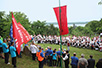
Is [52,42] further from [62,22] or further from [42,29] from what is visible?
[62,22]

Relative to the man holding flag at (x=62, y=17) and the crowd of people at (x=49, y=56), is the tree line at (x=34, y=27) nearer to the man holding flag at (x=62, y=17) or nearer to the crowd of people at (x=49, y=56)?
the crowd of people at (x=49, y=56)

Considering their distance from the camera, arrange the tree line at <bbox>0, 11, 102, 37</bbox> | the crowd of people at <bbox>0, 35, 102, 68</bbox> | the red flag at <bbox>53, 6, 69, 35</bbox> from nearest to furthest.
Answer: the red flag at <bbox>53, 6, 69, 35</bbox> → the crowd of people at <bbox>0, 35, 102, 68</bbox> → the tree line at <bbox>0, 11, 102, 37</bbox>

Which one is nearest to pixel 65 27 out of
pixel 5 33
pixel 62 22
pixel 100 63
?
pixel 62 22

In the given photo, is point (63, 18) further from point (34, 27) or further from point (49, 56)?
point (34, 27)

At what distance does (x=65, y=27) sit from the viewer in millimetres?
5953

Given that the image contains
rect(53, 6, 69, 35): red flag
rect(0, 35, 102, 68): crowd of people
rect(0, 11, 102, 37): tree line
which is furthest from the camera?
rect(0, 11, 102, 37): tree line

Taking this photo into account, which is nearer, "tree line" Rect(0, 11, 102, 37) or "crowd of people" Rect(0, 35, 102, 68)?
"crowd of people" Rect(0, 35, 102, 68)

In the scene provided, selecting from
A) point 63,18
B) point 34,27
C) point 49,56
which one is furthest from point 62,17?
point 34,27

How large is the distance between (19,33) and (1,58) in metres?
3.44

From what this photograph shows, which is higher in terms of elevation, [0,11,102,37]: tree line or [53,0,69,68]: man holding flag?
[53,0,69,68]: man holding flag

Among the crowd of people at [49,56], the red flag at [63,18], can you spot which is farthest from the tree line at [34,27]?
the red flag at [63,18]

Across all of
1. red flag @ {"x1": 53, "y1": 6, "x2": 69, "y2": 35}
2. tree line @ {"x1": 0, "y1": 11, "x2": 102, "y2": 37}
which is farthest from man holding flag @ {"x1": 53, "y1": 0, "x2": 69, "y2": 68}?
tree line @ {"x1": 0, "y1": 11, "x2": 102, "y2": 37}

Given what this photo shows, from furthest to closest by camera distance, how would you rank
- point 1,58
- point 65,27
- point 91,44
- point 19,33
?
point 91,44 < point 1,58 < point 19,33 < point 65,27

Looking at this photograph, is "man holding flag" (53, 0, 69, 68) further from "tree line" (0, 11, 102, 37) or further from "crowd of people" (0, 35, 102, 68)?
"tree line" (0, 11, 102, 37)
